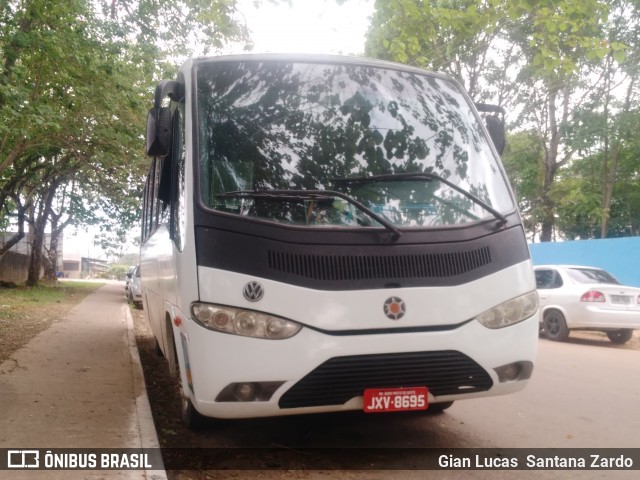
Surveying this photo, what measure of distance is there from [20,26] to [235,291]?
8606 mm

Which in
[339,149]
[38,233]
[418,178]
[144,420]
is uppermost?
[339,149]

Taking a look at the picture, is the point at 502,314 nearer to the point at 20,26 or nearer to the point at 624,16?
the point at 20,26

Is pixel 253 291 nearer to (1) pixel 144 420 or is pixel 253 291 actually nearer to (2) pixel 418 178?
(2) pixel 418 178

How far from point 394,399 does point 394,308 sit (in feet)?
1.85

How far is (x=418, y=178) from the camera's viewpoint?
4488 mm

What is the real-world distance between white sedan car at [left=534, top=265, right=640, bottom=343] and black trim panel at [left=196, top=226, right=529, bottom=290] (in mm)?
8343

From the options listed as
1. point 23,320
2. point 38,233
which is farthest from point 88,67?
point 38,233

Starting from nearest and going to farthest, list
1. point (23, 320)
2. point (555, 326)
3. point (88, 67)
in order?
point (88, 67) < point (555, 326) < point (23, 320)

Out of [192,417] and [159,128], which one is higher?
[159,128]

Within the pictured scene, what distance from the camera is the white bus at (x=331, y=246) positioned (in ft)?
12.6

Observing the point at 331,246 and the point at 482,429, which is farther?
the point at 482,429

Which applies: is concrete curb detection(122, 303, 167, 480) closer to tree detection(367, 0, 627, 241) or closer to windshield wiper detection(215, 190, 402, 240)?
windshield wiper detection(215, 190, 402, 240)

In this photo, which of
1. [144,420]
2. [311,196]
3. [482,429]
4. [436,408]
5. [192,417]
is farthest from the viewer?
[436,408]

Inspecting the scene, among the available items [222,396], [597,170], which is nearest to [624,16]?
[597,170]
